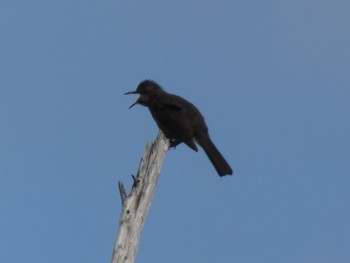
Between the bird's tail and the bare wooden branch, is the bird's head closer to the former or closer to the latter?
the bird's tail

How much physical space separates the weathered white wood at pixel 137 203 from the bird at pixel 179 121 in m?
2.27

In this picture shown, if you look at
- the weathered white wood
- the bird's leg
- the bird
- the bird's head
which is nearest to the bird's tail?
the bird

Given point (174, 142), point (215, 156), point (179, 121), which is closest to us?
point (215, 156)

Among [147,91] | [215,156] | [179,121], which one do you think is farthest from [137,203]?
[147,91]

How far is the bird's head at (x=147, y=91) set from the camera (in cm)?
1340

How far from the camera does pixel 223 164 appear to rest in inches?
470

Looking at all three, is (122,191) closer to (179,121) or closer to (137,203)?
(137,203)

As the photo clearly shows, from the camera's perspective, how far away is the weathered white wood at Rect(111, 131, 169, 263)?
853 centimetres

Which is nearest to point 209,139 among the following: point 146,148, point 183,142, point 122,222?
point 183,142

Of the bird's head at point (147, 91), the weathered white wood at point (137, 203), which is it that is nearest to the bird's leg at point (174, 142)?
the bird's head at point (147, 91)

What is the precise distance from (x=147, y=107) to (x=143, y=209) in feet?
15.1

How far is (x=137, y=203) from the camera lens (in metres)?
9.02

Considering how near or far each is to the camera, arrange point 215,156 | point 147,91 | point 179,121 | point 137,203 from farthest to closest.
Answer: point 147,91 < point 179,121 < point 215,156 < point 137,203

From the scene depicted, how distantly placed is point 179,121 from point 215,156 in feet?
2.78
